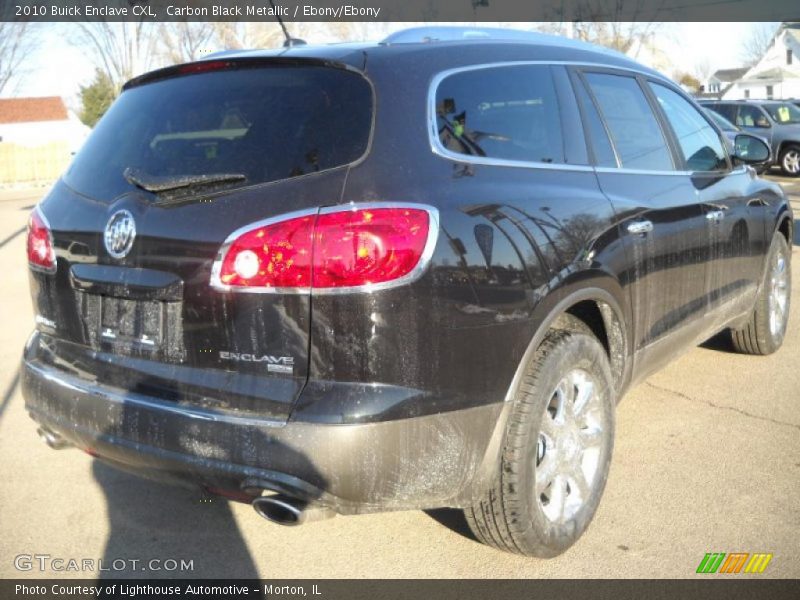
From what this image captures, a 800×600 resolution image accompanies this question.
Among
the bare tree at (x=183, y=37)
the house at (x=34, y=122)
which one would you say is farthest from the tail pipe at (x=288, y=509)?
the house at (x=34, y=122)

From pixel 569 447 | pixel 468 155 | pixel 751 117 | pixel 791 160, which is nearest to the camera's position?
pixel 468 155

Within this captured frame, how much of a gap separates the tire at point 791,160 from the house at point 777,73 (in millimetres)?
42902

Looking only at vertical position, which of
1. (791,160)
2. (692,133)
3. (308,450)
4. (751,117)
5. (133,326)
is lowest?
(791,160)

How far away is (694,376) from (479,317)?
315cm

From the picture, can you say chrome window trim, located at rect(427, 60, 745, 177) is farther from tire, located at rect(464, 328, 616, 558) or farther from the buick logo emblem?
the buick logo emblem

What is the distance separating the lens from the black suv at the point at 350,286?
2.53 meters

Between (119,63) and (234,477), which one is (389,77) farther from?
(119,63)

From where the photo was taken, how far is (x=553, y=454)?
3.17 m

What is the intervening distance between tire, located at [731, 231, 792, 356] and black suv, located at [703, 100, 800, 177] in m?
14.6

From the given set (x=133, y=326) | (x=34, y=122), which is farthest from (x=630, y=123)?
(x=34, y=122)

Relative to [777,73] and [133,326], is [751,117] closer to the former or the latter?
[133,326]

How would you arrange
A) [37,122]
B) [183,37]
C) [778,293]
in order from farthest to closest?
[37,122], [183,37], [778,293]

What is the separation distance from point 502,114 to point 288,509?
1.62 m

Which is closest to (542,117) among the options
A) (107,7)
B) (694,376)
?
(694,376)
